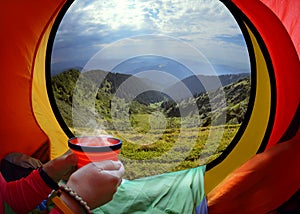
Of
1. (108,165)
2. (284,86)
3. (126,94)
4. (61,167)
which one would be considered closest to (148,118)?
(126,94)

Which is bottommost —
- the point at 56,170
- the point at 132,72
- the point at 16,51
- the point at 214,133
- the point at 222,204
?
the point at 222,204

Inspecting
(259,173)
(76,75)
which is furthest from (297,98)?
(76,75)

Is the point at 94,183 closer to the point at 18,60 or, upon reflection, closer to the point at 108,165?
the point at 108,165

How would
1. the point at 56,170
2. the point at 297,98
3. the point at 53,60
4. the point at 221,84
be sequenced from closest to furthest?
1. the point at 56,170
2. the point at 297,98
3. the point at 53,60
4. the point at 221,84

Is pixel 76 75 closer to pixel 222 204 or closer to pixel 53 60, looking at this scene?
pixel 53 60

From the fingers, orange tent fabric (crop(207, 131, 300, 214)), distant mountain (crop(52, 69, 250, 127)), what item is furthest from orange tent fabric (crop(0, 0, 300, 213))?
the fingers

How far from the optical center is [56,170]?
3.61ft

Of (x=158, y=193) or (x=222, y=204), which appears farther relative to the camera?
(x=158, y=193)

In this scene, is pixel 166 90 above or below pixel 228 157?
above

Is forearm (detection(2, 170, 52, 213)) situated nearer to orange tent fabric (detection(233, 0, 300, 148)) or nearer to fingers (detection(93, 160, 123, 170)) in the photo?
fingers (detection(93, 160, 123, 170))

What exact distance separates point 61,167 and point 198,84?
0.89 metres

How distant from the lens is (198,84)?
1.80 metres

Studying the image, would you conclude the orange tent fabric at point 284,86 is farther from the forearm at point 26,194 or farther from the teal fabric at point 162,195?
the forearm at point 26,194

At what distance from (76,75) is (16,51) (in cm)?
43
